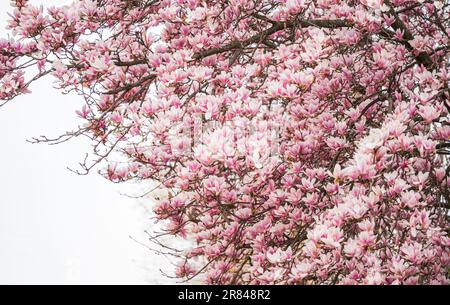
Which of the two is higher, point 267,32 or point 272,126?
point 267,32

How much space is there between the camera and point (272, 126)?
14.4 feet

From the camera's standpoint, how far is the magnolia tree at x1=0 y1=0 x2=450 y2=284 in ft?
11.9

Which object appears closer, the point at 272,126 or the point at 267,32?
the point at 272,126

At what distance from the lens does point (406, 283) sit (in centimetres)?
346

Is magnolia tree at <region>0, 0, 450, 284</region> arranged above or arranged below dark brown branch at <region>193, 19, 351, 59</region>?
below

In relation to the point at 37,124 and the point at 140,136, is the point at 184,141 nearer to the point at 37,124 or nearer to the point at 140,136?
the point at 140,136

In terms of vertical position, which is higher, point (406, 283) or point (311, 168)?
point (311, 168)

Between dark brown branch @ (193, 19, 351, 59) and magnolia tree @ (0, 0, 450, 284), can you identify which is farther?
dark brown branch @ (193, 19, 351, 59)

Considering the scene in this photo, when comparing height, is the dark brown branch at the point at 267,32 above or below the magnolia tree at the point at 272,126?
above

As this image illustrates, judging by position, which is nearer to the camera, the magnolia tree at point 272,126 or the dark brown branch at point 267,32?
the magnolia tree at point 272,126

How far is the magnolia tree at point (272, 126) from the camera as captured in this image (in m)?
3.62
